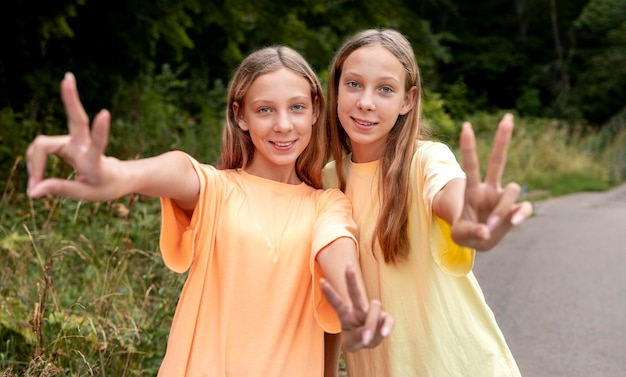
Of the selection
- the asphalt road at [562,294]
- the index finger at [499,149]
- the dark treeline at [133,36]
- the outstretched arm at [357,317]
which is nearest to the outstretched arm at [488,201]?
the index finger at [499,149]

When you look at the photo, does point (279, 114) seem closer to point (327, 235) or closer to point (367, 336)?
point (327, 235)

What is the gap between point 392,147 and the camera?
267 centimetres

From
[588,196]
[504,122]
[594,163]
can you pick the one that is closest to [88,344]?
[504,122]

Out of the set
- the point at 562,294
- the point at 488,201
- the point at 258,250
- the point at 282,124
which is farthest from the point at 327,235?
the point at 562,294

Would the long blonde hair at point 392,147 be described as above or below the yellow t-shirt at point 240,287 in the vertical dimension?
above

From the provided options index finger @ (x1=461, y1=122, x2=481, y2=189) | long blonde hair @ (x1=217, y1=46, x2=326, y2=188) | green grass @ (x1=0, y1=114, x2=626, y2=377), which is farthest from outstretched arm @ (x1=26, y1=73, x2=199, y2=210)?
green grass @ (x1=0, y1=114, x2=626, y2=377)

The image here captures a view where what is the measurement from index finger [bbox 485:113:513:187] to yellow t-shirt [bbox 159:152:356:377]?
64 cm

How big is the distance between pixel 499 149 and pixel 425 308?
0.90 metres

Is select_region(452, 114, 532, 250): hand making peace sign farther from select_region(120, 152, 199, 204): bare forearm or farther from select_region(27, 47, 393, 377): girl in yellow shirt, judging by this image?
select_region(120, 152, 199, 204): bare forearm

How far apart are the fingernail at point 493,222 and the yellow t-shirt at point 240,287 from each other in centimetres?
63

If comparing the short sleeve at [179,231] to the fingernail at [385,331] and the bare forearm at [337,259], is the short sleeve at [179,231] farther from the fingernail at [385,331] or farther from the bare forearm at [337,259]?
the fingernail at [385,331]

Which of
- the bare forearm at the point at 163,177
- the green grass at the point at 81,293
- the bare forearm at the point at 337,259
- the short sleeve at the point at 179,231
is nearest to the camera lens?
the bare forearm at the point at 163,177

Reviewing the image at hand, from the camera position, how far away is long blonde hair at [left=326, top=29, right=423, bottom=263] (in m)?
2.54

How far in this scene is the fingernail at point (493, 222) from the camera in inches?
72.0
